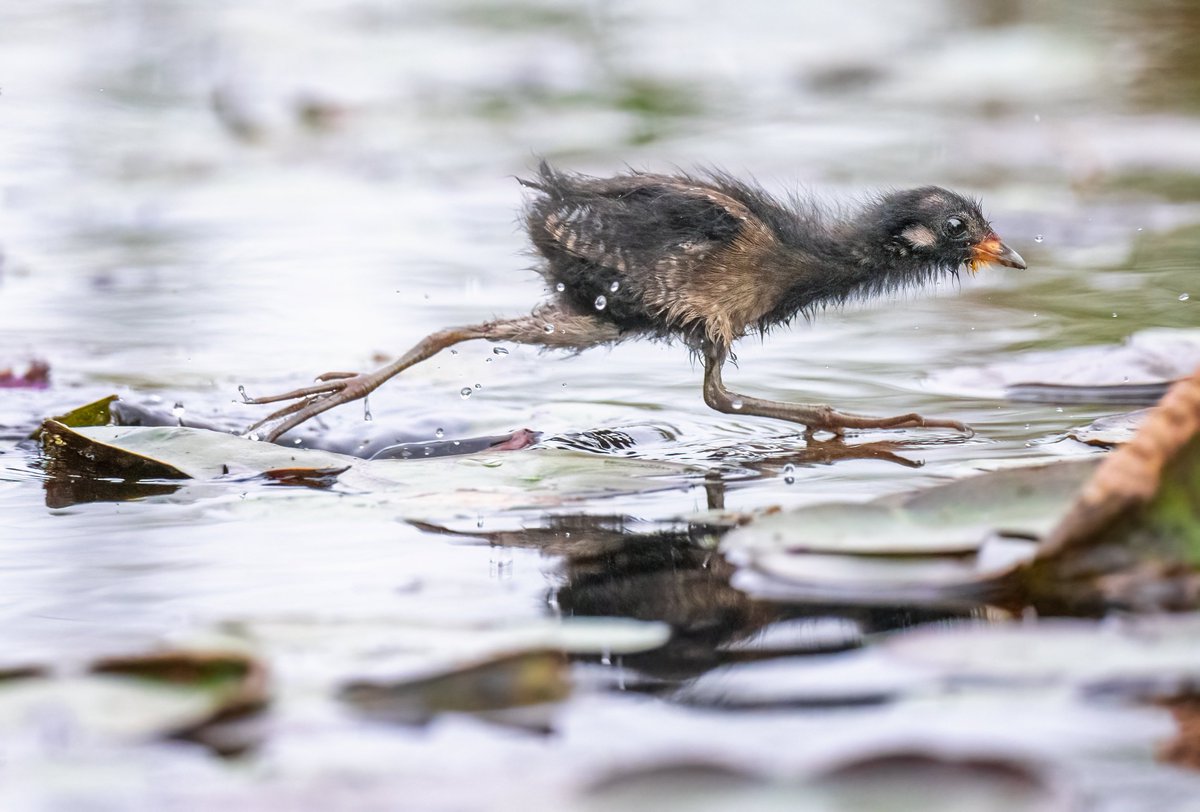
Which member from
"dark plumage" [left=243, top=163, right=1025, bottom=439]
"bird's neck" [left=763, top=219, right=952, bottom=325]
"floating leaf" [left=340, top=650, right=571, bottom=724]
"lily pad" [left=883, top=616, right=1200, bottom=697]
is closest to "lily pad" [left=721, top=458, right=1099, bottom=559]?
"lily pad" [left=883, top=616, right=1200, bottom=697]

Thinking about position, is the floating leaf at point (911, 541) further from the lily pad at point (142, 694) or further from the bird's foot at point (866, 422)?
the bird's foot at point (866, 422)

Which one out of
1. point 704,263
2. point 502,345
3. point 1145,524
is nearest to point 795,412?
point 704,263

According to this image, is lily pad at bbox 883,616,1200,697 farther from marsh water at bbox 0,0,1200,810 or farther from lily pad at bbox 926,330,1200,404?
lily pad at bbox 926,330,1200,404

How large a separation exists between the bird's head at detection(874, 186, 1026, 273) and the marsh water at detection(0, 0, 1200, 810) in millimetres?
371

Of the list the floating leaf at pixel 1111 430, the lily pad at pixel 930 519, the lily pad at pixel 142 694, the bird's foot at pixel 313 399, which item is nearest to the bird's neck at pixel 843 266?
the floating leaf at pixel 1111 430

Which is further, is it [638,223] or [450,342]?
[450,342]

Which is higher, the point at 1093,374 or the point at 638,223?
the point at 638,223

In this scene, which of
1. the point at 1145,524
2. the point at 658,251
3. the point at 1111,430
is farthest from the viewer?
the point at 658,251

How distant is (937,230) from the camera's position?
15.7ft

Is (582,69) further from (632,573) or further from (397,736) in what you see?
(397,736)

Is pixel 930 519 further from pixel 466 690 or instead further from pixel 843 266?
pixel 843 266

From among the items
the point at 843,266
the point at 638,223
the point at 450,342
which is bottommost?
the point at 450,342

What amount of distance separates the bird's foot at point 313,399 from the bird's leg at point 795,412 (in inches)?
36.2

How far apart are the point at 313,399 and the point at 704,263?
1.16 m
